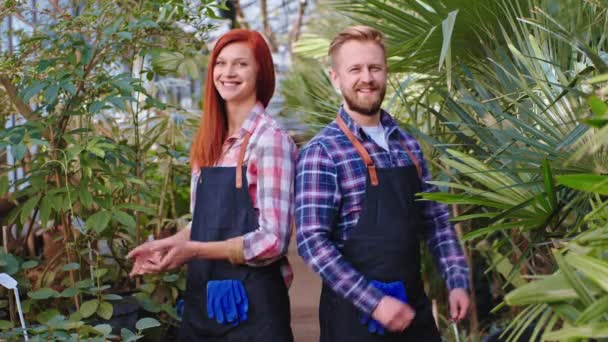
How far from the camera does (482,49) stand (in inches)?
120

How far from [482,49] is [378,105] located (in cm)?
89

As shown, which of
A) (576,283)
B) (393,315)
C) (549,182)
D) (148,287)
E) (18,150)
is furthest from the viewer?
(148,287)

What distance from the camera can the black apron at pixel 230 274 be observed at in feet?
7.37

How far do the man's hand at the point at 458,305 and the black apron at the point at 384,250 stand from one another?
0.06m

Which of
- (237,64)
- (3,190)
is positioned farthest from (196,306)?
(3,190)

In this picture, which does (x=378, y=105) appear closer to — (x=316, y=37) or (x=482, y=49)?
(x=482, y=49)

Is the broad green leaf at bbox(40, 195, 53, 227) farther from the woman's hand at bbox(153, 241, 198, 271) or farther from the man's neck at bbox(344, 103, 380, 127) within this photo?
the man's neck at bbox(344, 103, 380, 127)

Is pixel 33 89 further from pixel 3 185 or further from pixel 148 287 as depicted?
pixel 148 287

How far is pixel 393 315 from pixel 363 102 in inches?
21.6

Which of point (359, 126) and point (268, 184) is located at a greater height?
point (359, 126)

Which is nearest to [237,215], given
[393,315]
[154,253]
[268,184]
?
[268,184]

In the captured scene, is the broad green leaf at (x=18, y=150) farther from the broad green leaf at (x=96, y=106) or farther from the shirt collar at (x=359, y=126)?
the shirt collar at (x=359, y=126)

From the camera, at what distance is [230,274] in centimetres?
227

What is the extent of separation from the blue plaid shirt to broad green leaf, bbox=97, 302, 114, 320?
955mm
